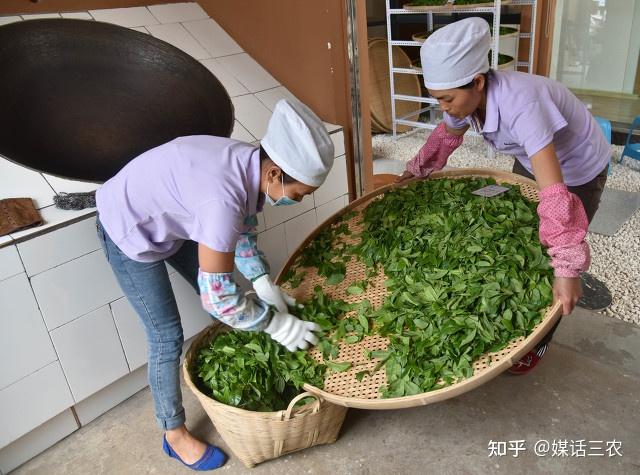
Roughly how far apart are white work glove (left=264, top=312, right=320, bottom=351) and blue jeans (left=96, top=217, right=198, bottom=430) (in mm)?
357

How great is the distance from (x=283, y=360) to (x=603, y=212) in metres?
2.44

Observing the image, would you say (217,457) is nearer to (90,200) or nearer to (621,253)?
(90,200)

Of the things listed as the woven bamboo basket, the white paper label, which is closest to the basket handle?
the woven bamboo basket

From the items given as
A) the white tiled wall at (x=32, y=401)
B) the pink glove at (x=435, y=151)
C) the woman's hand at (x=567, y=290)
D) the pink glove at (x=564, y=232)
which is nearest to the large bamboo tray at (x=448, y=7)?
the pink glove at (x=435, y=151)

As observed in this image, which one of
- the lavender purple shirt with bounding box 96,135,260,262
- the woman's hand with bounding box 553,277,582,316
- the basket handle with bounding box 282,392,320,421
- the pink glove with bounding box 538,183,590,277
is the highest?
the lavender purple shirt with bounding box 96,135,260,262

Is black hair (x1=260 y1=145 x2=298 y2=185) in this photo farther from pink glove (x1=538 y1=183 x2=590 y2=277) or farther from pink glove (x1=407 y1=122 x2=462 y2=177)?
pink glove (x1=407 y1=122 x2=462 y2=177)

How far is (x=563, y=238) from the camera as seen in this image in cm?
131

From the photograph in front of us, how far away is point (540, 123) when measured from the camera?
4.57 ft

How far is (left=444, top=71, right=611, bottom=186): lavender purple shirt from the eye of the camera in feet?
4.62

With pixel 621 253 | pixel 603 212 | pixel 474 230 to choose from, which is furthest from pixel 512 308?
pixel 603 212

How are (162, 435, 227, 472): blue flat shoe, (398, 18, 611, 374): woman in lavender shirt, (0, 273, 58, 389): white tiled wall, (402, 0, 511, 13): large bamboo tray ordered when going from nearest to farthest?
(398, 18, 611, 374): woman in lavender shirt < (0, 273, 58, 389): white tiled wall < (162, 435, 227, 472): blue flat shoe < (402, 0, 511, 13): large bamboo tray

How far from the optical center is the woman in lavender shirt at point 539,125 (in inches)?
51.6

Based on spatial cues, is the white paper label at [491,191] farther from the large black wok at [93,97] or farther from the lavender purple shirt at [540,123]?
the large black wok at [93,97]

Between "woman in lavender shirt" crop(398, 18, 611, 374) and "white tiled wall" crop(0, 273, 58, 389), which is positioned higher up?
"woman in lavender shirt" crop(398, 18, 611, 374)
